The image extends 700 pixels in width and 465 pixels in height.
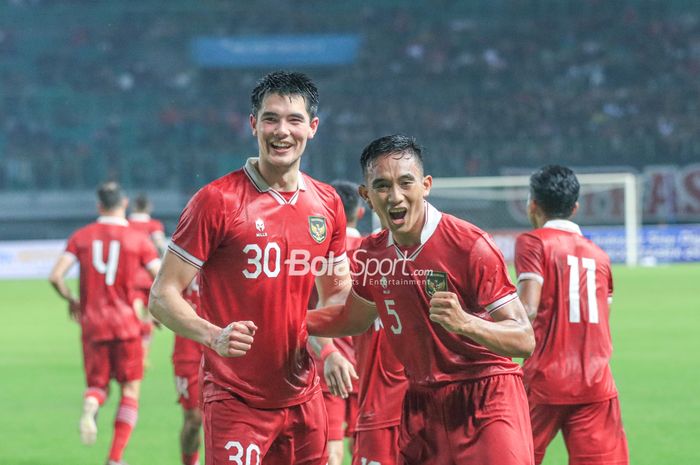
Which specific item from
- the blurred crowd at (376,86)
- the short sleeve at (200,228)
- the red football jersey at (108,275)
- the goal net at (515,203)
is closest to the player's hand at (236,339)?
Result: the short sleeve at (200,228)

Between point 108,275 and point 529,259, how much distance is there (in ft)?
14.5

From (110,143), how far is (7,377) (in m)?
20.6

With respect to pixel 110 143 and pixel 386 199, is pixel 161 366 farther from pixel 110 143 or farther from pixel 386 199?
pixel 110 143

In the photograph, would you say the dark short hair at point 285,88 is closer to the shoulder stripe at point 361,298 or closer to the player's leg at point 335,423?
the shoulder stripe at point 361,298

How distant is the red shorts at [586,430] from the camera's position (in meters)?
4.93

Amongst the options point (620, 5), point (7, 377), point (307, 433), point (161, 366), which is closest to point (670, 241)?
point (620, 5)

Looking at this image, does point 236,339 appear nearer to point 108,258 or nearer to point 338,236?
point 338,236

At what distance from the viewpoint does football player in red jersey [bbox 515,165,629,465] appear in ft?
16.3

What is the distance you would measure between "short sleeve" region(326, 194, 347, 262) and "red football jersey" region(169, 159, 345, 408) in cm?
18

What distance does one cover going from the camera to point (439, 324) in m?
3.59

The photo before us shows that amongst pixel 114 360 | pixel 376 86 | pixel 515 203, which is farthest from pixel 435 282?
pixel 376 86

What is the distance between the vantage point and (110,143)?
1246 inches

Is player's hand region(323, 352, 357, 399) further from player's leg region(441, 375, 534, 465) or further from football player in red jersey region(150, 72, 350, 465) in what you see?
player's leg region(441, 375, 534, 465)

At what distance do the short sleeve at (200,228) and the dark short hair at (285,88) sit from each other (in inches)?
17.1
